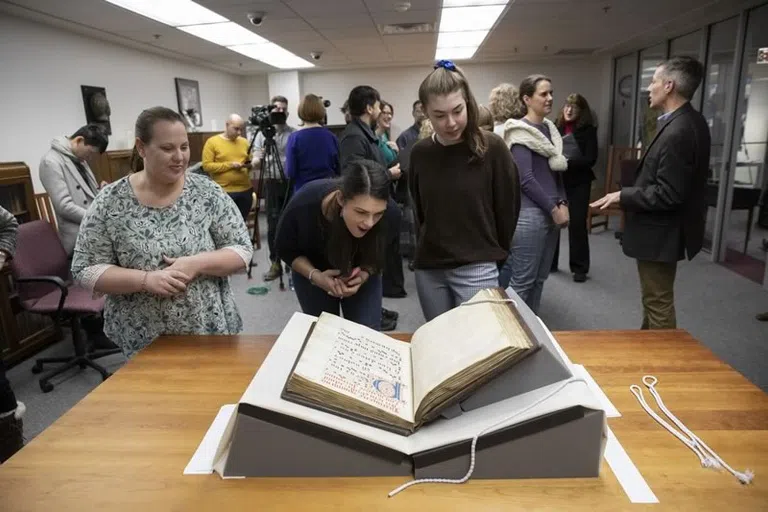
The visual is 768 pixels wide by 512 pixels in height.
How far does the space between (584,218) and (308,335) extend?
3.73 meters

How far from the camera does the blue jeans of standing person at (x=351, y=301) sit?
1.67 m

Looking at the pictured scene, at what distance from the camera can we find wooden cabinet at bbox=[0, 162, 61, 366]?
294 centimetres

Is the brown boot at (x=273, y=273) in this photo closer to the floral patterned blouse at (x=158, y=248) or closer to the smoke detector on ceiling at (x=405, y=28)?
the smoke detector on ceiling at (x=405, y=28)

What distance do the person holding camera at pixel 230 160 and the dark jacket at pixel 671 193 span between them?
11.2ft

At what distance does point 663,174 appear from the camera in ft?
6.90

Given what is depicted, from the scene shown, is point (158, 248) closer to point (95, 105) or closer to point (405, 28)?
point (95, 105)

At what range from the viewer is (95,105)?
15.9 ft

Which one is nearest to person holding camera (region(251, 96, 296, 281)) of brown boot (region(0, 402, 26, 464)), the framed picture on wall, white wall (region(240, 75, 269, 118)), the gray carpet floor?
the gray carpet floor

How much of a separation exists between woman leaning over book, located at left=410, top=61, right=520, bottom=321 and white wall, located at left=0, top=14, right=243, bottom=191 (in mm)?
3790

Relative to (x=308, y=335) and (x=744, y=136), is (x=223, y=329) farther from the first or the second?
(x=744, y=136)

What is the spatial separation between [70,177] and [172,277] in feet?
7.63

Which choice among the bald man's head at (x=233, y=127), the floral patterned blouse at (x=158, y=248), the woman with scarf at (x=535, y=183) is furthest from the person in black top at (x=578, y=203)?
the floral patterned blouse at (x=158, y=248)

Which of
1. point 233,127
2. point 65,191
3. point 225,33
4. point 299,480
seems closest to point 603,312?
point 299,480

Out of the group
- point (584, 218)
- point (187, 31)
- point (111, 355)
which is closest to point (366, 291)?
point (111, 355)
